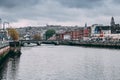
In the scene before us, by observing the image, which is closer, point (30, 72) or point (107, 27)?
point (30, 72)

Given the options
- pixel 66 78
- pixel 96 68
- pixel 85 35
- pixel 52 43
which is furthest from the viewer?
pixel 85 35

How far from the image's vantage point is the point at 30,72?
47.3 meters

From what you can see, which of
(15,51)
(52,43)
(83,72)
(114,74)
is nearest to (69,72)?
(83,72)

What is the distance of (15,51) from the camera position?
78062 millimetres

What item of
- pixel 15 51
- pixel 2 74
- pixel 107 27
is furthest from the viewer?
pixel 107 27

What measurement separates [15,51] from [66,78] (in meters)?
36.7

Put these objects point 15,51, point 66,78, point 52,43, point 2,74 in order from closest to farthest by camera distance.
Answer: point 66,78, point 2,74, point 15,51, point 52,43

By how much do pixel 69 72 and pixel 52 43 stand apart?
119540 millimetres

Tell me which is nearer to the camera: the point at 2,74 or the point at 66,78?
the point at 66,78

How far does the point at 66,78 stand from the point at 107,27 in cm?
13666

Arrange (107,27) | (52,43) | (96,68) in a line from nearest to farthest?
(96,68), (52,43), (107,27)

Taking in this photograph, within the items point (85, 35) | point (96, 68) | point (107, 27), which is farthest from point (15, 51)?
point (85, 35)

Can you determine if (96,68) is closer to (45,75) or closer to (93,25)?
(45,75)

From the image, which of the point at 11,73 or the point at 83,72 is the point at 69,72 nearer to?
the point at 83,72
